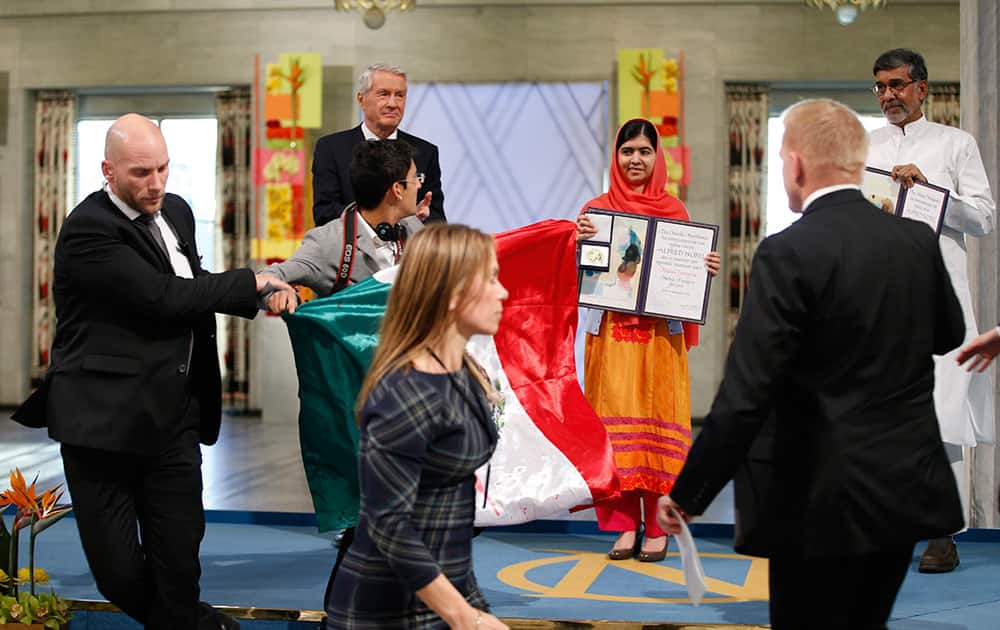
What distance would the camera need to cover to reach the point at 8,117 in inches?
422

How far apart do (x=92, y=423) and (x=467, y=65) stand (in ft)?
24.7

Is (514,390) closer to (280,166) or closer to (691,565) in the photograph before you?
(691,565)

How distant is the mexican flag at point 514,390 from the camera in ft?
11.0

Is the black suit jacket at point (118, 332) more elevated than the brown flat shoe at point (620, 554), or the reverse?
the black suit jacket at point (118, 332)

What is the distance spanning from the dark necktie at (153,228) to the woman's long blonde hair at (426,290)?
122cm

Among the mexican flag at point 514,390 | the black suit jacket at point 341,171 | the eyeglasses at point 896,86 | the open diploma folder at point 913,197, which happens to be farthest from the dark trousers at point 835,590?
the eyeglasses at point 896,86

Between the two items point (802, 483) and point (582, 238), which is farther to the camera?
point (582, 238)

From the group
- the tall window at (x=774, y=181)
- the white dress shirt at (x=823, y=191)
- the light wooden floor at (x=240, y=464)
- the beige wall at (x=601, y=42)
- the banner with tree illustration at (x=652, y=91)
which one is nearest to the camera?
the white dress shirt at (x=823, y=191)

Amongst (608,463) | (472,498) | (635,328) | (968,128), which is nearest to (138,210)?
(472,498)

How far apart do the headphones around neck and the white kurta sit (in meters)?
1.87

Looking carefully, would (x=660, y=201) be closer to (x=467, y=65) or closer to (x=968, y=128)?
(x=968, y=128)

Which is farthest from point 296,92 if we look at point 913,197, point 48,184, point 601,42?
point 913,197

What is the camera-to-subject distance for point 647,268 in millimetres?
4316

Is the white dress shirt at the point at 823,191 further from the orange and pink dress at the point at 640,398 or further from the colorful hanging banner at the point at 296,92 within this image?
the colorful hanging banner at the point at 296,92
